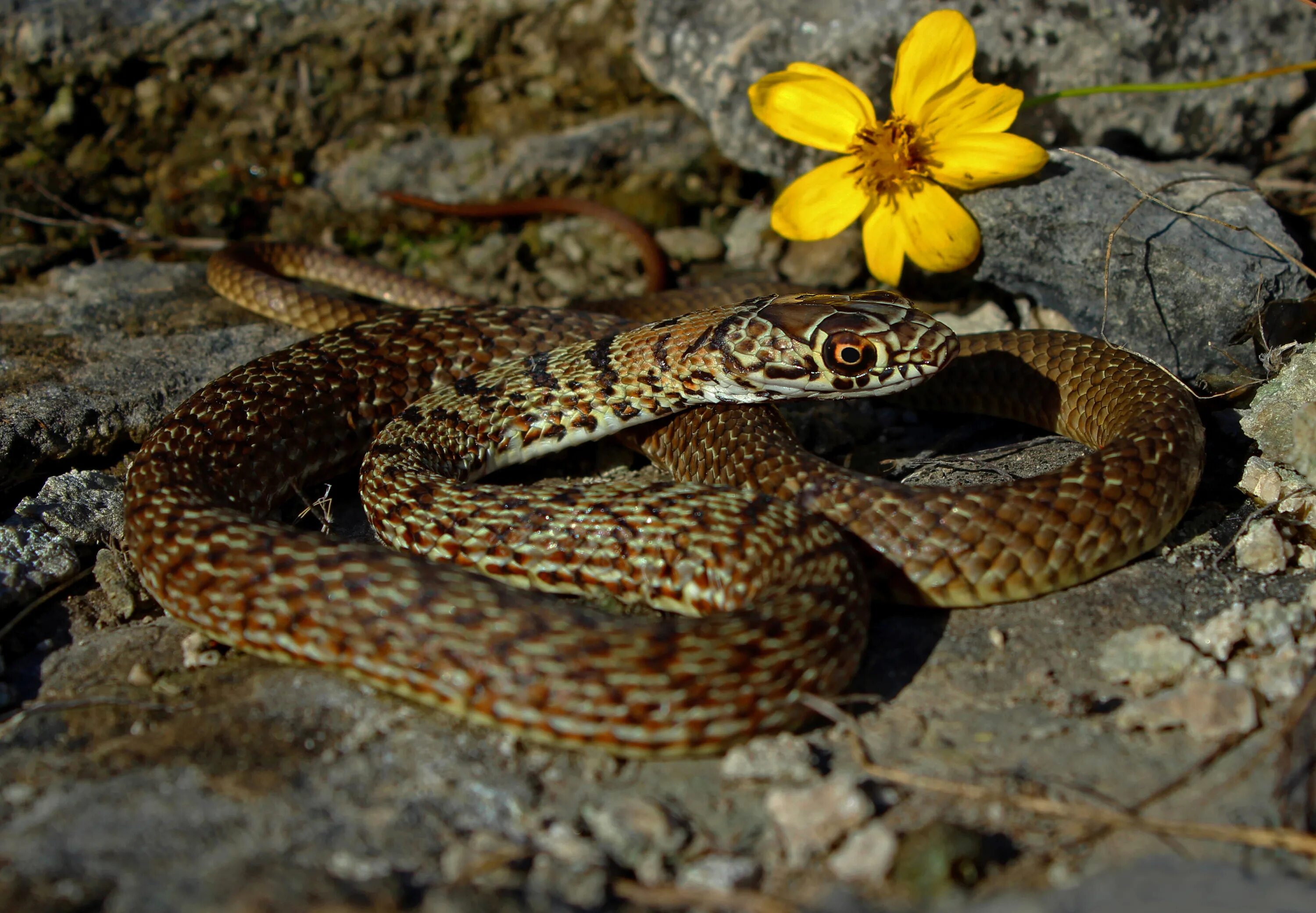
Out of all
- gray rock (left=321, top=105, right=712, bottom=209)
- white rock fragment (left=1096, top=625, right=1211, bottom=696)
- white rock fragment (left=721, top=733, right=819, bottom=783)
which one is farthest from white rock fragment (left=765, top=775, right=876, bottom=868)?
gray rock (left=321, top=105, right=712, bottom=209)

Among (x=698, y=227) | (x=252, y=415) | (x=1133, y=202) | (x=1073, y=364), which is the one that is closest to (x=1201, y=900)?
(x=1073, y=364)

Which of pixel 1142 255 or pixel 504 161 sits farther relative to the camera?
pixel 504 161

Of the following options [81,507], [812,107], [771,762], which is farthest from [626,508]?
[81,507]

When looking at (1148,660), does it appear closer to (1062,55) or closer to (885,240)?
(885,240)

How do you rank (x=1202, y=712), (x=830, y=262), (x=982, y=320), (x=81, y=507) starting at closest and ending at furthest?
1. (x=1202, y=712)
2. (x=81, y=507)
3. (x=982, y=320)
4. (x=830, y=262)

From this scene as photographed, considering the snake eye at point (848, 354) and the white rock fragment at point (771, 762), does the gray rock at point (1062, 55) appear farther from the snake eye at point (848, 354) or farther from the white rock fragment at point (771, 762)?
the white rock fragment at point (771, 762)

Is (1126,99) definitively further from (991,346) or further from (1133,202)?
(991,346)
